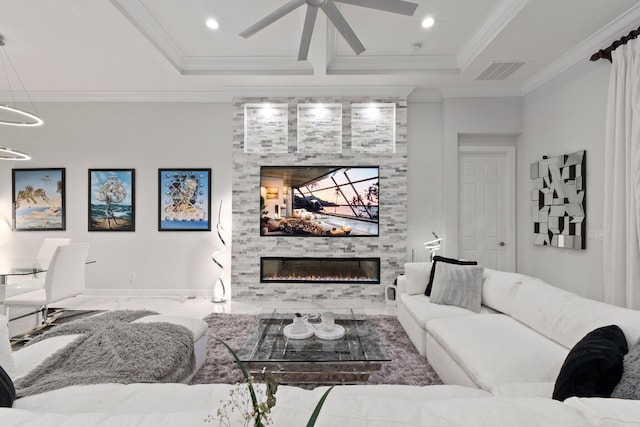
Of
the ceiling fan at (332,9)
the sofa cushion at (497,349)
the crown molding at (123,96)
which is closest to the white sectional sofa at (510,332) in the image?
the sofa cushion at (497,349)

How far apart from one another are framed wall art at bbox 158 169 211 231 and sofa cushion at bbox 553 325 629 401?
14.3ft

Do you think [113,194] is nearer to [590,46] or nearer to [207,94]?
[207,94]

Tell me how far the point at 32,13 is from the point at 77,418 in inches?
148

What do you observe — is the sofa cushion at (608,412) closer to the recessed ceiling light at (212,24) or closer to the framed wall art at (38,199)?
the recessed ceiling light at (212,24)

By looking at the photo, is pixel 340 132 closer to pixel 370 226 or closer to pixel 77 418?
pixel 370 226

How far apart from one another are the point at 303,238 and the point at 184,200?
1863 mm

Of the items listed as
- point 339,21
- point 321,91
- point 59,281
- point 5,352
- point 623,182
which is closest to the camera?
point 5,352

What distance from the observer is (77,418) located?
2.49 ft

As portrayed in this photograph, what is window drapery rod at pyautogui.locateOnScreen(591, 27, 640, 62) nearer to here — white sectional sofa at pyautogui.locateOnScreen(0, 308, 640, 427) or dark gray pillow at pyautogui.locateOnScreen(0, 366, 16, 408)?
white sectional sofa at pyautogui.locateOnScreen(0, 308, 640, 427)

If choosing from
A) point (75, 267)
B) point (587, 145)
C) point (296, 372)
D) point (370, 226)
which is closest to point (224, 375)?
point (296, 372)

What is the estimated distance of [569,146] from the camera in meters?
3.64

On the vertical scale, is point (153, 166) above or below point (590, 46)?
below

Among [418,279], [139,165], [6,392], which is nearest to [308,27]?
[418,279]

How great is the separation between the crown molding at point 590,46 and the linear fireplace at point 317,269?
125 inches
